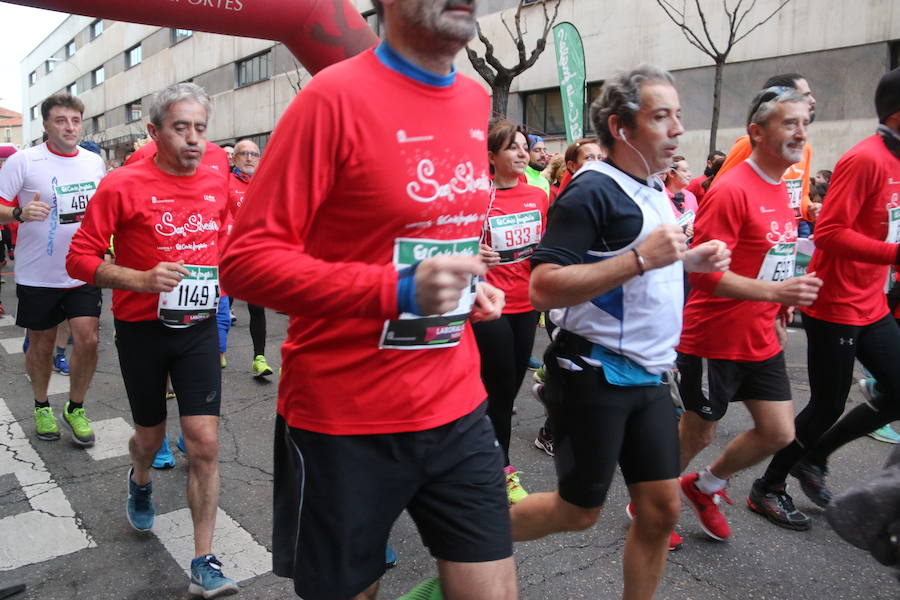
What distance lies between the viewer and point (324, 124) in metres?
1.61

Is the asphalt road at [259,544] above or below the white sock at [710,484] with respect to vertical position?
below

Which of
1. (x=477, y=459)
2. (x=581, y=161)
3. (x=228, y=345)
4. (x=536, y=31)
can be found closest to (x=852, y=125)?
(x=536, y=31)

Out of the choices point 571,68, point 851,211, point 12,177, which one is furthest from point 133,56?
point 851,211

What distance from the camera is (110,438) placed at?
16.3ft

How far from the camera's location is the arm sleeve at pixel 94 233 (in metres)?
3.27

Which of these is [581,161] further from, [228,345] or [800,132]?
[228,345]

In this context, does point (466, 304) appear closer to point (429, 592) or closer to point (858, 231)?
point (429, 592)

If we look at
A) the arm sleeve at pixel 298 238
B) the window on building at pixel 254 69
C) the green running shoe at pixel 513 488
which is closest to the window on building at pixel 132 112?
the window on building at pixel 254 69

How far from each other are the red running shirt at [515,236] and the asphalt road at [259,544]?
1.05 meters

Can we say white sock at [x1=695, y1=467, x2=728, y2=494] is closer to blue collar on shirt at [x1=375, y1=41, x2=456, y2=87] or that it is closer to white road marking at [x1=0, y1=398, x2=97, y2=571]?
blue collar on shirt at [x1=375, y1=41, x2=456, y2=87]

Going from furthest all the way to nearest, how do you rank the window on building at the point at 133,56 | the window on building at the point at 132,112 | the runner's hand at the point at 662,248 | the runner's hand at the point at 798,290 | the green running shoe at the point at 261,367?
the window on building at the point at 132,112 → the window on building at the point at 133,56 → the green running shoe at the point at 261,367 → the runner's hand at the point at 798,290 → the runner's hand at the point at 662,248

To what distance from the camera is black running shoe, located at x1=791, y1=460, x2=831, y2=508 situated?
3.76m

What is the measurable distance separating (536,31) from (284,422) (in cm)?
1767

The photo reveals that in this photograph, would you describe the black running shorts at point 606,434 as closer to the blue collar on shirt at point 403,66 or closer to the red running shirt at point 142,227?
the blue collar on shirt at point 403,66
